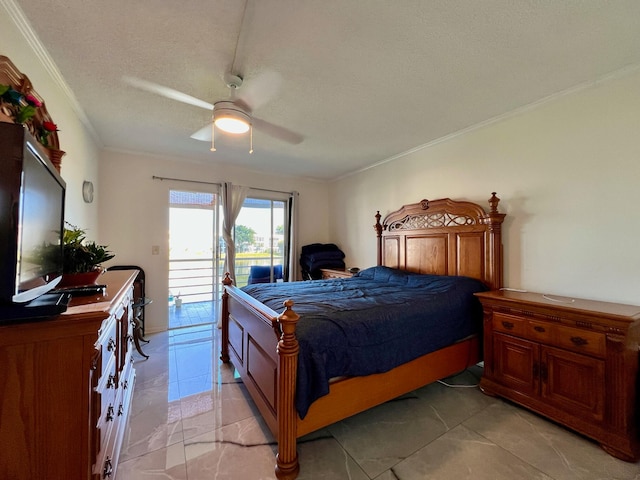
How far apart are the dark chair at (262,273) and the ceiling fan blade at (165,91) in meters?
2.82

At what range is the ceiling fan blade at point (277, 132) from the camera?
2.74m

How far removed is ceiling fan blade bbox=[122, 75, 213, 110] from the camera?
6.73 feet

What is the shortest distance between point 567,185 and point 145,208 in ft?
15.5

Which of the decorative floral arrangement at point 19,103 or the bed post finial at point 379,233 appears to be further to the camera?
the bed post finial at point 379,233

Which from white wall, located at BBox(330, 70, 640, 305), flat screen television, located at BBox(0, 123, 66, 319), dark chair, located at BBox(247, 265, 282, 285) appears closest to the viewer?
flat screen television, located at BBox(0, 123, 66, 319)

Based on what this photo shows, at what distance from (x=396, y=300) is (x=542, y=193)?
1.64 m

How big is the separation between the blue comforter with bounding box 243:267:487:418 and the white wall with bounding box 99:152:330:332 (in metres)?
1.99

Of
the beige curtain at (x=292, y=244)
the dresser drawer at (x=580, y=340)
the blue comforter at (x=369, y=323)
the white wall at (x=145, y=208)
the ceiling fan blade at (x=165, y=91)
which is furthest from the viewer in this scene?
the beige curtain at (x=292, y=244)

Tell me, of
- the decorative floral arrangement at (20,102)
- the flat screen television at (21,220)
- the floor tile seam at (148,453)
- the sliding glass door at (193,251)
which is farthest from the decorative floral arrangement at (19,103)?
the sliding glass door at (193,251)

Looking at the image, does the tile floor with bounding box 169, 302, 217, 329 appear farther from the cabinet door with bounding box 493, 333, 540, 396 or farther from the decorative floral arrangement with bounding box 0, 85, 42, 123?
the cabinet door with bounding box 493, 333, 540, 396

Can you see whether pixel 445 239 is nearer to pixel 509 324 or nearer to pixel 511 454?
pixel 509 324

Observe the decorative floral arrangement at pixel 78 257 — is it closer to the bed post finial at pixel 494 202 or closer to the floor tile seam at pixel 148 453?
the floor tile seam at pixel 148 453

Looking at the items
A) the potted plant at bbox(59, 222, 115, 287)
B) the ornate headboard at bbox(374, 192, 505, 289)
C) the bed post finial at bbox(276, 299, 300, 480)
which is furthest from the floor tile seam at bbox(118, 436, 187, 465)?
the ornate headboard at bbox(374, 192, 505, 289)

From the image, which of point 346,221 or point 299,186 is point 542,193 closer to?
point 346,221
